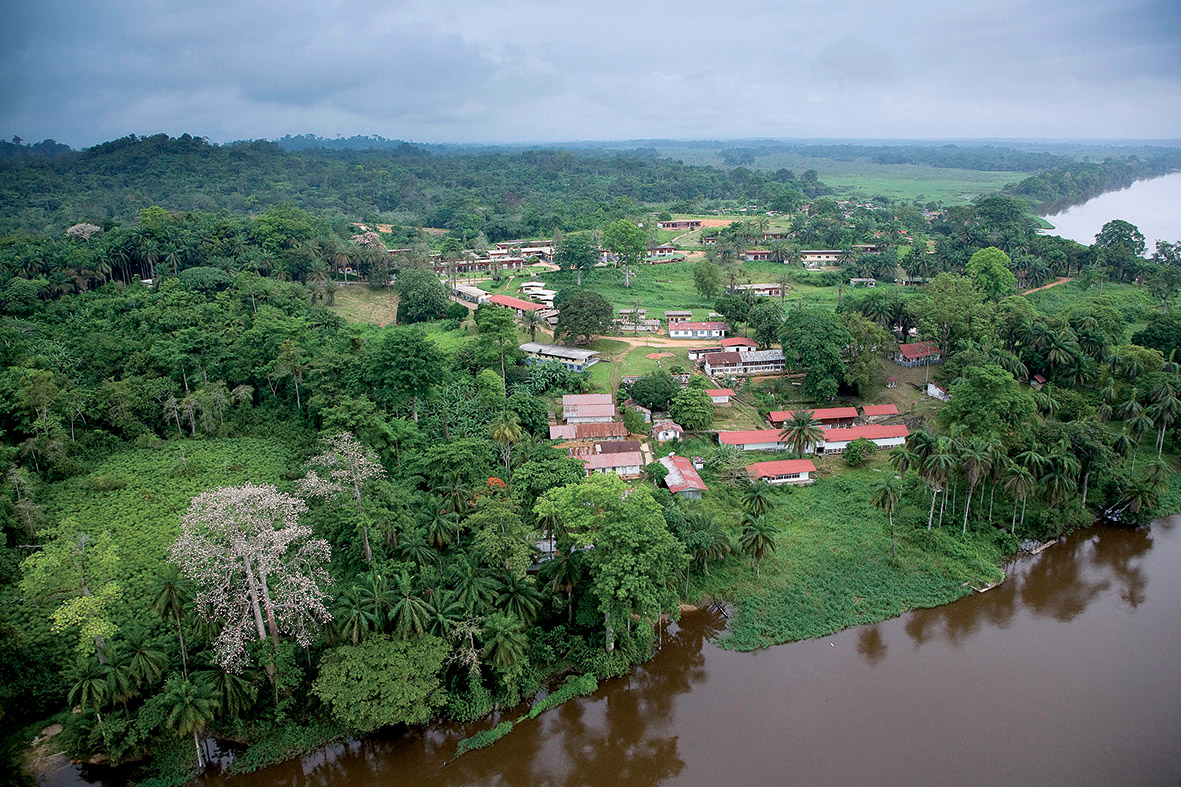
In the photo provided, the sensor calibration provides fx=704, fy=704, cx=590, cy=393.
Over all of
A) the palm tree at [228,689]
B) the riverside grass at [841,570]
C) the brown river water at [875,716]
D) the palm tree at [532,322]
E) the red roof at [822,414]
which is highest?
the palm tree at [532,322]

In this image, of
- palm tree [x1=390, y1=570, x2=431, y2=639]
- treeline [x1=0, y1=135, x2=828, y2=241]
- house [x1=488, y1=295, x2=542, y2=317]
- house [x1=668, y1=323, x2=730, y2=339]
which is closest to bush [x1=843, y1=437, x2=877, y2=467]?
house [x1=668, y1=323, x2=730, y2=339]

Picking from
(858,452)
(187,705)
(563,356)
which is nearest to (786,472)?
(858,452)

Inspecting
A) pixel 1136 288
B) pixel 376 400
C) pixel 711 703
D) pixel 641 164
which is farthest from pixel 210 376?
pixel 641 164

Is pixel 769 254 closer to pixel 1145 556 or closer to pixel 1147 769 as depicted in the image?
pixel 1145 556

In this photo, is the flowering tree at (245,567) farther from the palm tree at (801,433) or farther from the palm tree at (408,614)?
the palm tree at (801,433)

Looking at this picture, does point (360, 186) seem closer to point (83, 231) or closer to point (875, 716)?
point (83, 231)

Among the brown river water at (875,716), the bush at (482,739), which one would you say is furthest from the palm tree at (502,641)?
the brown river water at (875,716)
